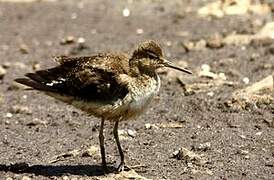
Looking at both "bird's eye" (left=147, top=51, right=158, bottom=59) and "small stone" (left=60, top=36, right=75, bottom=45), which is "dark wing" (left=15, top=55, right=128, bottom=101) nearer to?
"bird's eye" (left=147, top=51, right=158, bottom=59)

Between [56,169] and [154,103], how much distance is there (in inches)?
126

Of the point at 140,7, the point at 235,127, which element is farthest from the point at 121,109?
the point at 140,7

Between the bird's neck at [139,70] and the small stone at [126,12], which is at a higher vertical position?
the bird's neck at [139,70]

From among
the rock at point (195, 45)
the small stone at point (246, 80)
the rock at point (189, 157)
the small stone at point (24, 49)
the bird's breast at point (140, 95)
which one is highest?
the bird's breast at point (140, 95)

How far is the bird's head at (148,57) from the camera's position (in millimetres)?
8445

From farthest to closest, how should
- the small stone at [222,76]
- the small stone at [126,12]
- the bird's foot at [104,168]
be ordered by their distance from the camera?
1. the small stone at [126,12]
2. the small stone at [222,76]
3. the bird's foot at [104,168]

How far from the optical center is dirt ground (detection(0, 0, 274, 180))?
8797mm

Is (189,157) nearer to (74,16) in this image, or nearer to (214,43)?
(214,43)

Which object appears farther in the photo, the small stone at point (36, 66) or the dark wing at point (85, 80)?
the small stone at point (36, 66)

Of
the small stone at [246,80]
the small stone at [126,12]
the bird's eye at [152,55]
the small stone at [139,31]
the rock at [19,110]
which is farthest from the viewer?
the small stone at [126,12]

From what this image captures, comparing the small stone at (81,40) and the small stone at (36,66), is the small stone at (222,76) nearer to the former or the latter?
the small stone at (36,66)

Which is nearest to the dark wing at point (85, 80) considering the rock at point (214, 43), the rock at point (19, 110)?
the rock at point (19, 110)

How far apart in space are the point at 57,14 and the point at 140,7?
1874 mm

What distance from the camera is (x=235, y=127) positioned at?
1013cm
